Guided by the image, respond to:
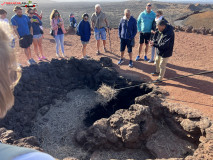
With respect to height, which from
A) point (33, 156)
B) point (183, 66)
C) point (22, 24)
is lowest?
point (183, 66)

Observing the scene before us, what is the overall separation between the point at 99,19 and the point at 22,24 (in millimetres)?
3152

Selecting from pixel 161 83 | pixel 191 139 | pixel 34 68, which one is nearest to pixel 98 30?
pixel 34 68

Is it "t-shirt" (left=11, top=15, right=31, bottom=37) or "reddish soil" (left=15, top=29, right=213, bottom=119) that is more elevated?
"t-shirt" (left=11, top=15, right=31, bottom=37)

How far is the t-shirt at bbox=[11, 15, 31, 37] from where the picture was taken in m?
6.70

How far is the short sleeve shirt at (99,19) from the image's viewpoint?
819cm

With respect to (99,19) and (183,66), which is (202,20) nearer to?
(183,66)

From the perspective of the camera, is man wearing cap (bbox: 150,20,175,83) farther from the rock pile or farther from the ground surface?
the ground surface

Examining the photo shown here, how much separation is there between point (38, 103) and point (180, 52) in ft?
22.3

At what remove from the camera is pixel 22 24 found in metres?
6.76

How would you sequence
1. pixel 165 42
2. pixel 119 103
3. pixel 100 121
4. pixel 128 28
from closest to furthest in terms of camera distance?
pixel 100 121
pixel 165 42
pixel 119 103
pixel 128 28

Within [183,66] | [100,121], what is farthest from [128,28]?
[100,121]

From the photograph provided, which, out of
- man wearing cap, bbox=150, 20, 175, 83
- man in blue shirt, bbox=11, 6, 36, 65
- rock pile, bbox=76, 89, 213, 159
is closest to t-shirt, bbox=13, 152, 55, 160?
rock pile, bbox=76, 89, 213, 159

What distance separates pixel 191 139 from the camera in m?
4.16

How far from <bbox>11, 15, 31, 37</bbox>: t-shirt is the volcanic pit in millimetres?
1415
